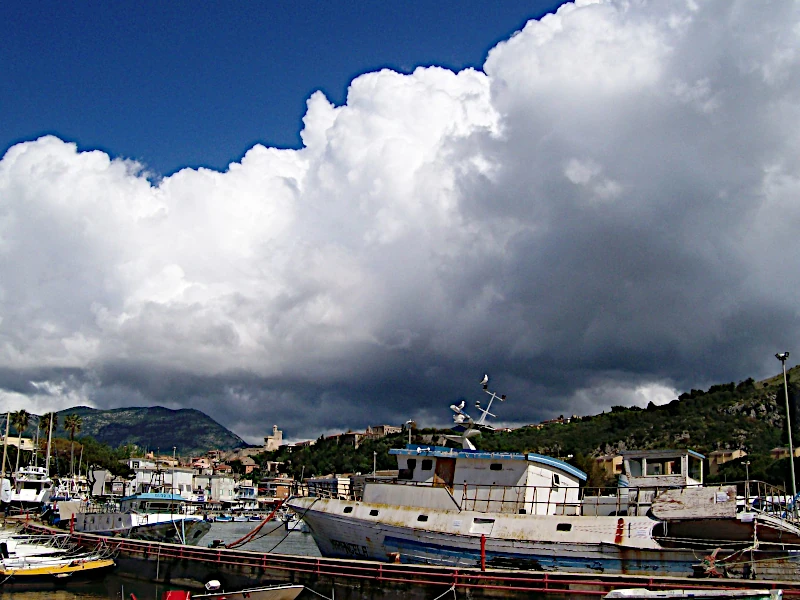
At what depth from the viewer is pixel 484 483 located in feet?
96.9

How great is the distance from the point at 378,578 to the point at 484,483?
6.91m

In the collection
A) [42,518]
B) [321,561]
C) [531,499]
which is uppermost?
[531,499]

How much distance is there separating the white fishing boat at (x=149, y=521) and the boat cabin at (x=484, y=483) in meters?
16.3

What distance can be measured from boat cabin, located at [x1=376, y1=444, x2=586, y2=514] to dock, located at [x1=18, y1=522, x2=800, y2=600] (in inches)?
187

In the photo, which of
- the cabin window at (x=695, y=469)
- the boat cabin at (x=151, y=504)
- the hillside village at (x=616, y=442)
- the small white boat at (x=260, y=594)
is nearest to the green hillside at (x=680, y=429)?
the hillside village at (x=616, y=442)

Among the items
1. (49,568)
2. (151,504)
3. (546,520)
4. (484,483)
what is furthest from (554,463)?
(151,504)

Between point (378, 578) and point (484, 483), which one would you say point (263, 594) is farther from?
point (484, 483)

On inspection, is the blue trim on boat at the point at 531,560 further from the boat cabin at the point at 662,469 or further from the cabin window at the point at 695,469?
the cabin window at the point at 695,469

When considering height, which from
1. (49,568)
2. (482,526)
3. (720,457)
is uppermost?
(720,457)

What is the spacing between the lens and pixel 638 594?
708 inches

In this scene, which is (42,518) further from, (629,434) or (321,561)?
(629,434)

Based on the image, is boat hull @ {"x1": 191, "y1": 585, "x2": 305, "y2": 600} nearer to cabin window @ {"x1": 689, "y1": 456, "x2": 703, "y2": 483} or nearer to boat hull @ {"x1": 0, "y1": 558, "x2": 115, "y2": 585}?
boat hull @ {"x1": 0, "y1": 558, "x2": 115, "y2": 585}

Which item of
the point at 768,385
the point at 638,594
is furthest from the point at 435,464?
the point at 768,385

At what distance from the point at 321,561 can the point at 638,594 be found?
41.2 feet
